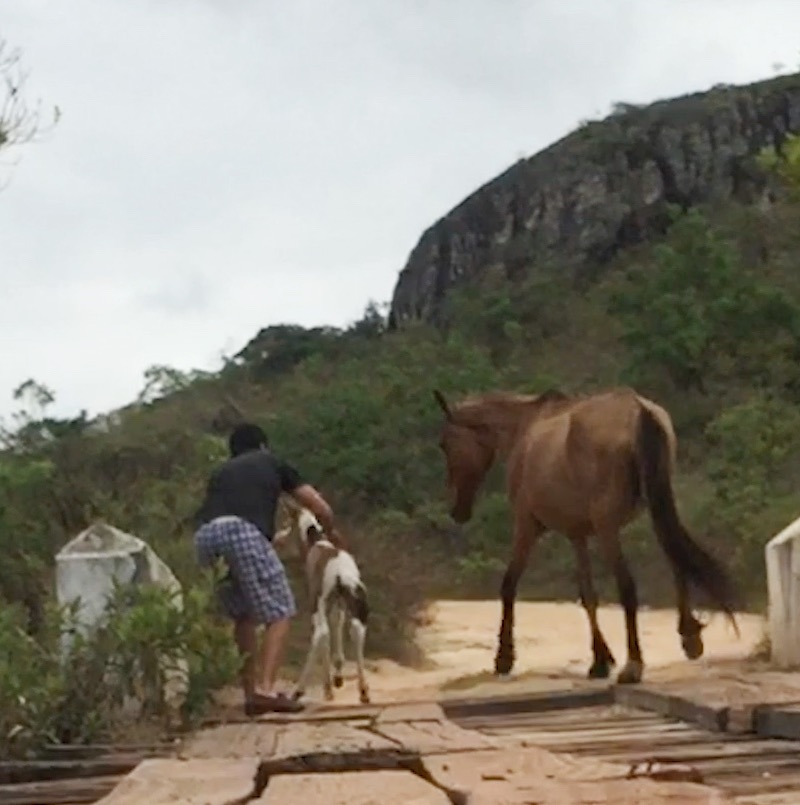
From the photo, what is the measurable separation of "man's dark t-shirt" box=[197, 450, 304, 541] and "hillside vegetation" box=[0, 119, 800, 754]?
1.79ft

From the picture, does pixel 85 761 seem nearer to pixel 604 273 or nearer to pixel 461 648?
pixel 461 648

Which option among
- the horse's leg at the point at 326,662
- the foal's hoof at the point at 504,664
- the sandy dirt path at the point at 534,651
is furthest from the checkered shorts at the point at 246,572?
the foal's hoof at the point at 504,664

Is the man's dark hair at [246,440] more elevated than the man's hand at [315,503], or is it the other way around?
the man's dark hair at [246,440]

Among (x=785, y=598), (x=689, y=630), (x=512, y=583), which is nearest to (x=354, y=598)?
(x=512, y=583)

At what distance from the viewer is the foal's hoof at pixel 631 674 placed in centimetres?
796

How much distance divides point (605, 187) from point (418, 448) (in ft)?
119

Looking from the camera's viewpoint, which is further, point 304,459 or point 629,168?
point 629,168

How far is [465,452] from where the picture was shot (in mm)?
11211

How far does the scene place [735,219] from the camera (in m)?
47.7

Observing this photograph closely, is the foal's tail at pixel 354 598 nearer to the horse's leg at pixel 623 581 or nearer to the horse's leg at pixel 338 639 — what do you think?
the horse's leg at pixel 338 639

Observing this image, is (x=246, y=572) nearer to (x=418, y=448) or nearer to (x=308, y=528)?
(x=308, y=528)

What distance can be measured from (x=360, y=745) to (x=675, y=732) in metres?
1.34

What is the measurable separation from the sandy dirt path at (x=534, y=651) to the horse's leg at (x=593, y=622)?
0.12 m

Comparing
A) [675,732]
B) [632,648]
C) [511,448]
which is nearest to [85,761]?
[675,732]
